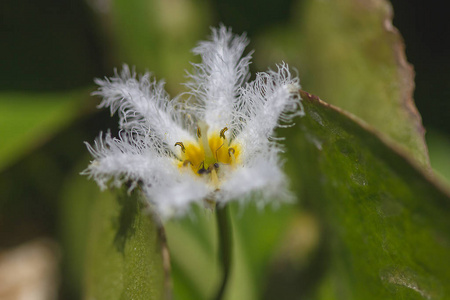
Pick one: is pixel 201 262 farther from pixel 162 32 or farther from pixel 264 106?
pixel 162 32

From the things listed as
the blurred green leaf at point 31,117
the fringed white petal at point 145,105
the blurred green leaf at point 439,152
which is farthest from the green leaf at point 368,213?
the blurred green leaf at point 31,117

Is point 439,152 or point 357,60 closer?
point 357,60

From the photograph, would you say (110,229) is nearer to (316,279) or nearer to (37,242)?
(316,279)

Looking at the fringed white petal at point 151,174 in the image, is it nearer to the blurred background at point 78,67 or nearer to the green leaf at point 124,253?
the green leaf at point 124,253

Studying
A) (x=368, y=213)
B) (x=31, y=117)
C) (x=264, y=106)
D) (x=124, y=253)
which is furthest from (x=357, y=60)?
(x=31, y=117)

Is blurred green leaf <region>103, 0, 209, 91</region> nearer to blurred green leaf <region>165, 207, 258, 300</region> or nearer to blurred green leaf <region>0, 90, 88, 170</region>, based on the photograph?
blurred green leaf <region>0, 90, 88, 170</region>

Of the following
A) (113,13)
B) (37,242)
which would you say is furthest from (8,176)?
(113,13)

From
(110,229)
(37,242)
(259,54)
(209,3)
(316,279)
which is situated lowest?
(37,242)
